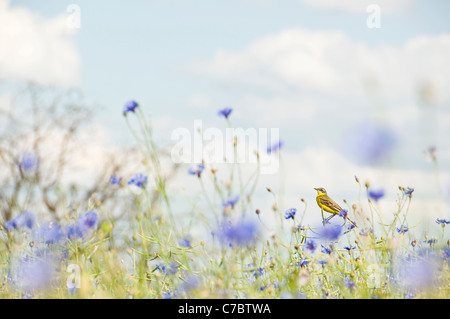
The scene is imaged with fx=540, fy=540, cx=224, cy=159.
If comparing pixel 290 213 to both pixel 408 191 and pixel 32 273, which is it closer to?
pixel 408 191

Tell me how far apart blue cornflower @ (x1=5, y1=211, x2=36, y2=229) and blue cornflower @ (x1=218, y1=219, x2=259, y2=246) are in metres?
1.33

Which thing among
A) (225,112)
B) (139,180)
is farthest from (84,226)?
(225,112)

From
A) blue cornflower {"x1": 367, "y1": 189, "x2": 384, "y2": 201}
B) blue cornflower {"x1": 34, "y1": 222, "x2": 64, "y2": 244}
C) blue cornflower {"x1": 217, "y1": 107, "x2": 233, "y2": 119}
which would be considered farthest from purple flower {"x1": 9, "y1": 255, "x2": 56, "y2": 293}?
blue cornflower {"x1": 367, "y1": 189, "x2": 384, "y2": 201}

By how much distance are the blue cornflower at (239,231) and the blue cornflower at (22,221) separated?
1326 mm

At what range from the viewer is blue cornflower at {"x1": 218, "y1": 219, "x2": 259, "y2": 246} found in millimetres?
2072

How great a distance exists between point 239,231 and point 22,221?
1507mm

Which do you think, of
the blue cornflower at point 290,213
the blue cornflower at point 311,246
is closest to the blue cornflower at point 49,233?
the blue cornflower at point 290,213

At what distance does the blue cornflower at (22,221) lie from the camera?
2957mm

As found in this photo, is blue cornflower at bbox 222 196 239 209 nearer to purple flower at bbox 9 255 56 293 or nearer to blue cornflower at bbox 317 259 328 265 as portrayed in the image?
blue cornflower at bbox 317 259 328 265

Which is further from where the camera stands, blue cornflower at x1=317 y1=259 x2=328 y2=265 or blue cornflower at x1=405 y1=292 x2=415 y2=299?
blue cornflower at x1=317 y1=259 x2=328 y2=265

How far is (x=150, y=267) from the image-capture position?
299 cm

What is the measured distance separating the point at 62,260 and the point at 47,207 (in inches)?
278

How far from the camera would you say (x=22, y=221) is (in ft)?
9.89
